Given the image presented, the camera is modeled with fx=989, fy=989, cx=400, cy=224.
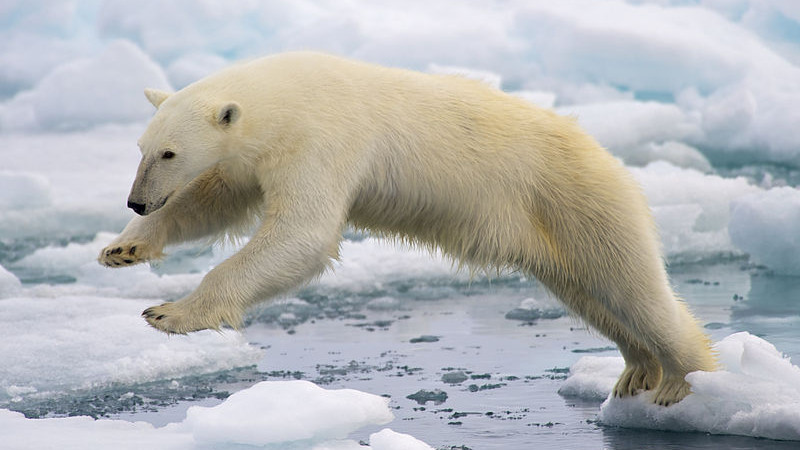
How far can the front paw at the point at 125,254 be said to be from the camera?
3.72 meters

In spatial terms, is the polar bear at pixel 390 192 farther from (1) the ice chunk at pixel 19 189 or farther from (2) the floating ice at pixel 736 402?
(1) the ice chunk at pixel 19 189

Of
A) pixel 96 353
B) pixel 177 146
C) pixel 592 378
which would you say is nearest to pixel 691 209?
pixel 592 378

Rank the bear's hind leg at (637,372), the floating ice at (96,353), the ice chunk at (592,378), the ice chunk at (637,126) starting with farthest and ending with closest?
the ice chunk at (637,126)
the floating ice at (96,353)
the ice chunk at (592,378)
the bear's hind leg at (637,372)

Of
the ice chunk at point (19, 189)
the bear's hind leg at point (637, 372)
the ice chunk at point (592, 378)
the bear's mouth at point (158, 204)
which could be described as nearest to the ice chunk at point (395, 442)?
the bear's mouth at point (158, 204)

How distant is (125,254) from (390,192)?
1032 mm

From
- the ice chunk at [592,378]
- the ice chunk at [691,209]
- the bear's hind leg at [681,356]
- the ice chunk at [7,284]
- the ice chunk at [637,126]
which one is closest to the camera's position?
the bear's hind leg at [681,356]

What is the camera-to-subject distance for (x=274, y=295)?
11.4 feet

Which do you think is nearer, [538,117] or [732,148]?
[538,117]

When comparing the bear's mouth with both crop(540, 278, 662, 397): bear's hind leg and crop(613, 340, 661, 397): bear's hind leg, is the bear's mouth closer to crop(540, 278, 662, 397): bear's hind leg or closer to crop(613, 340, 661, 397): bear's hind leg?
crop(540, 278, 662, 397): bear's hind leg

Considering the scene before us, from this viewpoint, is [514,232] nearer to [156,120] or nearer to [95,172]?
[156,120]

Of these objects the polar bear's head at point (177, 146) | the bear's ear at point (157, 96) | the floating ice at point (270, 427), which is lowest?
the floating ice at point (270, 427)

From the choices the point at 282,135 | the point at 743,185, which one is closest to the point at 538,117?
the point at 282,135

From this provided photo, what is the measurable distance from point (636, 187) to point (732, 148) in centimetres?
881

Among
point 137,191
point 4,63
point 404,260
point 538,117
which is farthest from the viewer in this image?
point 4,63
